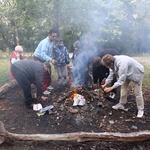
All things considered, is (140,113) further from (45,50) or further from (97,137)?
(45,50)

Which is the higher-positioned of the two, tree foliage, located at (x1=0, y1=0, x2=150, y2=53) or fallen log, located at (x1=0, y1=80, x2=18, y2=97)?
tree foliage, located at (x1=0, y1=0, x2=150, y2=53)

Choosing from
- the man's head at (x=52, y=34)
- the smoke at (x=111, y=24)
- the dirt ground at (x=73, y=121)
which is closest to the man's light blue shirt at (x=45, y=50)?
the man's head at (x=52, y=34)

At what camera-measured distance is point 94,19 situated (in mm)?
9602

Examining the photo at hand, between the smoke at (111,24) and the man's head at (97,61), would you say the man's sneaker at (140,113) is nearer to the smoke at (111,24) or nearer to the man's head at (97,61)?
the man's head at (97,61)

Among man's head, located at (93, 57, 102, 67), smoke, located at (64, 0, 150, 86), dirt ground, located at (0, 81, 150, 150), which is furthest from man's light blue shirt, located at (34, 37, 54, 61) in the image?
man's head, located at (93, 57, 102, 67)

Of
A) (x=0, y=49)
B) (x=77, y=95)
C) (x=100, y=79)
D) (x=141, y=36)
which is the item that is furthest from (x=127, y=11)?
(x=0, y=49)

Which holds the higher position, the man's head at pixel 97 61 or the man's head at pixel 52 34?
the man's head at pixel 52 34

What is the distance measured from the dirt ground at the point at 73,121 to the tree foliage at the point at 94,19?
4.73 meters

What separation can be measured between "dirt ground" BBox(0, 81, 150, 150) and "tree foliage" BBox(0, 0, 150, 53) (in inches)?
186

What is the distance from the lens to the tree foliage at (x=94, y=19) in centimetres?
900

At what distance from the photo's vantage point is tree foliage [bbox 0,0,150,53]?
9000 mm

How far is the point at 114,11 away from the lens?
10383 millimetres

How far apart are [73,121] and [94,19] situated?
6169mm

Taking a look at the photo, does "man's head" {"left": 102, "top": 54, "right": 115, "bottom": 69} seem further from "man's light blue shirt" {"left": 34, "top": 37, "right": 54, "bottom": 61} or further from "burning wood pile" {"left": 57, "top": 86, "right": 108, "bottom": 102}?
"man's light blue shirt" {"left": 34, "top": 37, "right": 54, "bottom": 61}
